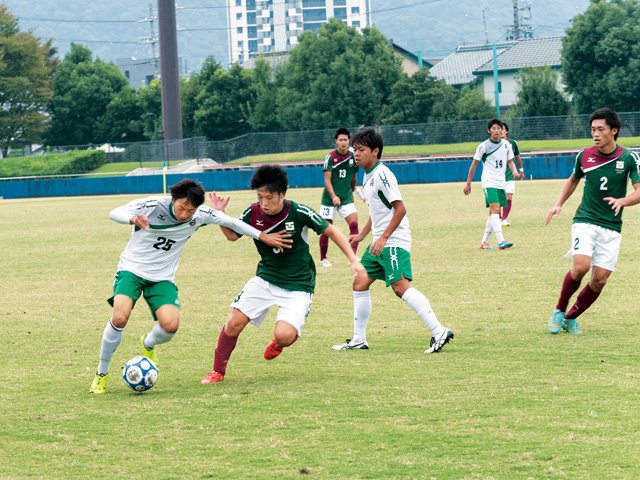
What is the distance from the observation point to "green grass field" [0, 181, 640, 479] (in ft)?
15.2

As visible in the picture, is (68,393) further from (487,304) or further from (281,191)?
(487,304)

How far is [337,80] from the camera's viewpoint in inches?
2436

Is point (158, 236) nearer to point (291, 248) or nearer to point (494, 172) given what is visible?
point (291, 248)

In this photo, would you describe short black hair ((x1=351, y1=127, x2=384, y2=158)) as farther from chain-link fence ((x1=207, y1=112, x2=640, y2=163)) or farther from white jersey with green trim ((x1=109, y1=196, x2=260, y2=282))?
chain-link fence ((x1=207, y1=112, x2=640, y2=163))

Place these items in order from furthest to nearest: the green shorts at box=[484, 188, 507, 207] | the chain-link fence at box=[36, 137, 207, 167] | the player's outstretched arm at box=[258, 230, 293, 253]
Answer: the chain-link fence at box=[36, 137, 207, 167]
the green shorts at box=[484, 188, 507, 207]
the player's outstretched arm at box=[258, 230, 293, 253]

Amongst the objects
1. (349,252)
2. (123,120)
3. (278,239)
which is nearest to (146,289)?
(278,239)

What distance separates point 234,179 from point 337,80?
19521mm

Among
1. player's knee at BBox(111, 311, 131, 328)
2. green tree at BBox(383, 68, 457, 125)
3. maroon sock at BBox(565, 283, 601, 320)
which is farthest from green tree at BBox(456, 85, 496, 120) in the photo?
player's knee at BBox(111, 311, 131, 328)

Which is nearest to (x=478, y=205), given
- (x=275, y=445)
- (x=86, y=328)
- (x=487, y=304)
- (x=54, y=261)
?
(x=54, y=261)

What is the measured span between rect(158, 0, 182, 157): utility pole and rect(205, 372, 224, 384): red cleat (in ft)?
180

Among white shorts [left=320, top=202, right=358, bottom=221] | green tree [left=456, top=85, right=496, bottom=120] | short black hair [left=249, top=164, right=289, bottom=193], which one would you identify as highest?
green tree [left=456, top=85, right=496, bottom=120]

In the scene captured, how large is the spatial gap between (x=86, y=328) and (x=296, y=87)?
57461 mm

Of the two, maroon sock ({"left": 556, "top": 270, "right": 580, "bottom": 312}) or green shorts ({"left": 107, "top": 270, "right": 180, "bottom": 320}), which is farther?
maroon sock ({"left": 556, "top": 270, "right": 580, "bottom": 312})

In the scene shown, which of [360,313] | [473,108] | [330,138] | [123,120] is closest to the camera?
[360,313]
